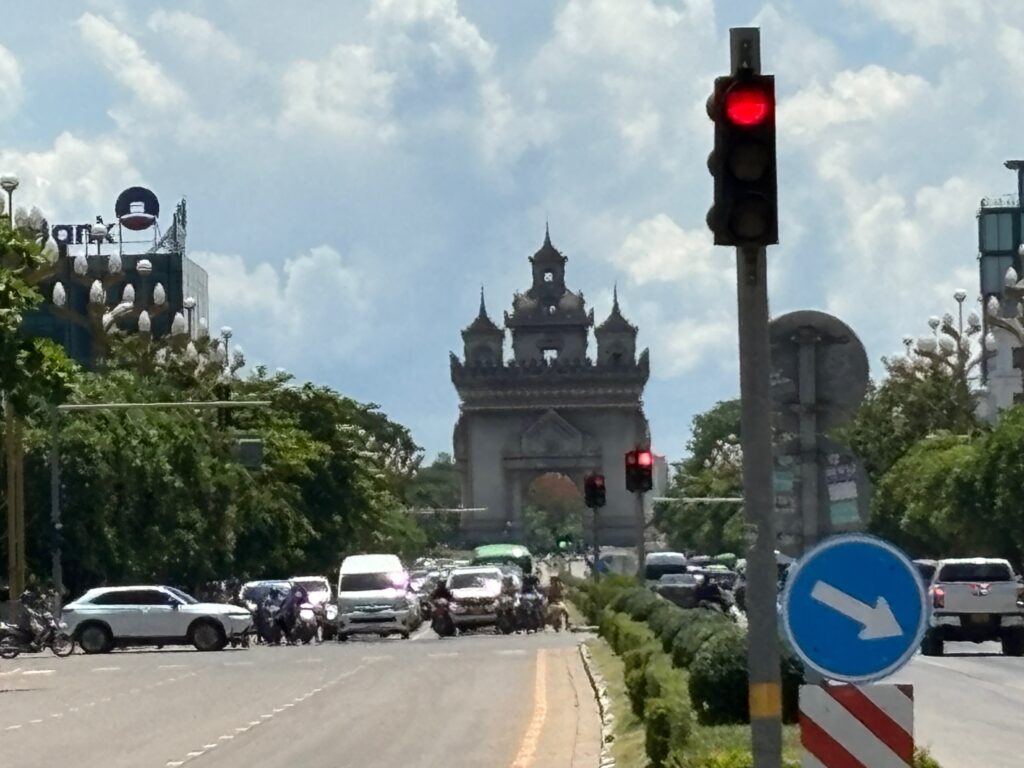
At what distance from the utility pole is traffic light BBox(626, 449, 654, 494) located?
30021 millimetres

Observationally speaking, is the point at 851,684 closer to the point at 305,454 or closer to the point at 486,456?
the point at 305,454

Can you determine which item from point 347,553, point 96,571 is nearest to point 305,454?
point 347,553

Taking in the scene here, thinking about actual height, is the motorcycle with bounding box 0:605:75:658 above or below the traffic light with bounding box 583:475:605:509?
below

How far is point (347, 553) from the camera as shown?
92312 millimetres

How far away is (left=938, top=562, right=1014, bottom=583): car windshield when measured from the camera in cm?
4328

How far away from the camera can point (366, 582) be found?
59.2m

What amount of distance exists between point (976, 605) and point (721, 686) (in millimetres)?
23611

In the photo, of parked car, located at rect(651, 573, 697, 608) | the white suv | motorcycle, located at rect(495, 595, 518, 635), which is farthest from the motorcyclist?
parked car, located at rect(651, 573, 697, 608)

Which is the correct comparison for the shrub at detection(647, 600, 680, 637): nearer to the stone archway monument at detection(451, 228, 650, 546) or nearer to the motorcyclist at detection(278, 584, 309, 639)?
the motorcyclist at detection(278, 584, 309, 639)

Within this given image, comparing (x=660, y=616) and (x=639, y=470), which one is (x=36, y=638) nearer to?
(x=639, y=470)

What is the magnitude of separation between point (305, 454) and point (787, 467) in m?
66.7

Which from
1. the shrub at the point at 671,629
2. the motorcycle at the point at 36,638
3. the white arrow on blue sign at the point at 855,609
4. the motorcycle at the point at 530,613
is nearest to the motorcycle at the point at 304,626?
the motorcycle at the point at 530,613

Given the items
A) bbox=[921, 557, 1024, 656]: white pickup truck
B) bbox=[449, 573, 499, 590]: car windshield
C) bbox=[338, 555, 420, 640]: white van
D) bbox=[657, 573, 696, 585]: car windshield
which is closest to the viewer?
bbox=[921, 557, 1024, 656]: white pickup truck

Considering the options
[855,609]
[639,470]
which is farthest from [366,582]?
[855,609]
